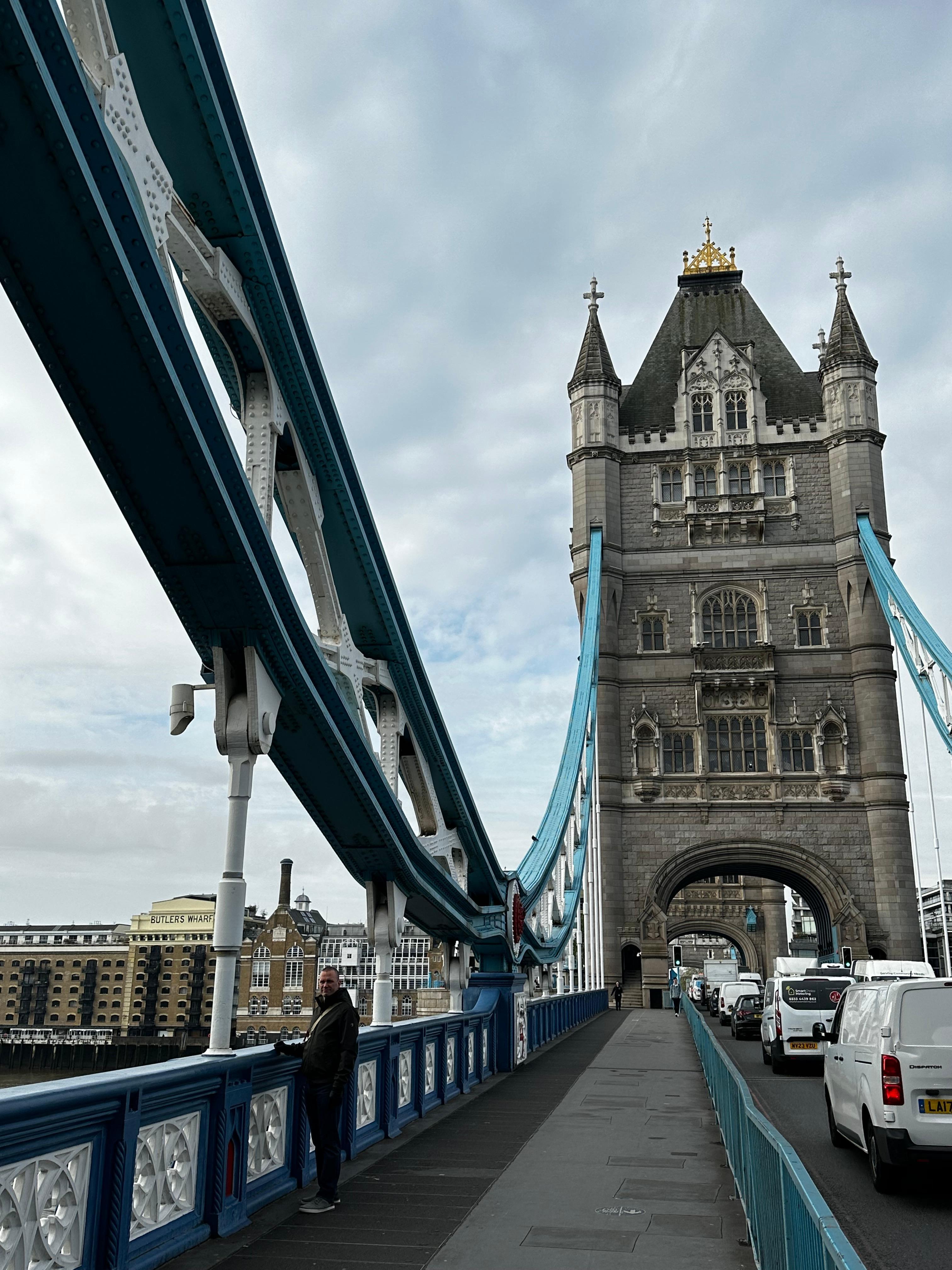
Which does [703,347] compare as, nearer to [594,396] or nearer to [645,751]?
[594,396]

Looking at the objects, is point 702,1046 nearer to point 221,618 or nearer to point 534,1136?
point 534,1136

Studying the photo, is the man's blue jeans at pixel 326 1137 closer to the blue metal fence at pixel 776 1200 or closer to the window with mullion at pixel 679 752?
the blue metal fence at pixel 776 1200

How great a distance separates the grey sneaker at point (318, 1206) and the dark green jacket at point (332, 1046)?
0.60m

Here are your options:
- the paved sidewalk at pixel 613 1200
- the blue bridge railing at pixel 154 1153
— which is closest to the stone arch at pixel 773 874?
the paved sidewalk at pixel 613 1200

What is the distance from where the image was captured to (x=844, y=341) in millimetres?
48031

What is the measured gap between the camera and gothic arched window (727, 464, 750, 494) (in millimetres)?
47125

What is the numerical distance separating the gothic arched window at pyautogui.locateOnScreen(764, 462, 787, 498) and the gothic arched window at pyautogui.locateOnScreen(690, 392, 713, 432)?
3043 millimetres

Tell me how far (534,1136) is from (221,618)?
5452 mm

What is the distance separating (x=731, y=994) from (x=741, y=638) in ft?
60.2

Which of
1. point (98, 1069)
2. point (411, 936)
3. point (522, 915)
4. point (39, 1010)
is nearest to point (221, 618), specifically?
point (522, 915)

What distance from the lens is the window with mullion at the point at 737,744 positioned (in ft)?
142

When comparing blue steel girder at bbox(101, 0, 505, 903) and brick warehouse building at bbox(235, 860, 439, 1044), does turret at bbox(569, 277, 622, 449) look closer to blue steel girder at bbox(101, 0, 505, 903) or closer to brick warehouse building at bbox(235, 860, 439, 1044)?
brick warehouse building at bbox(235, 860, 439, 1044)

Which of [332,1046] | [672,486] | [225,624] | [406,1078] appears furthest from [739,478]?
[332,1046]

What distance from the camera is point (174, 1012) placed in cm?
5056
